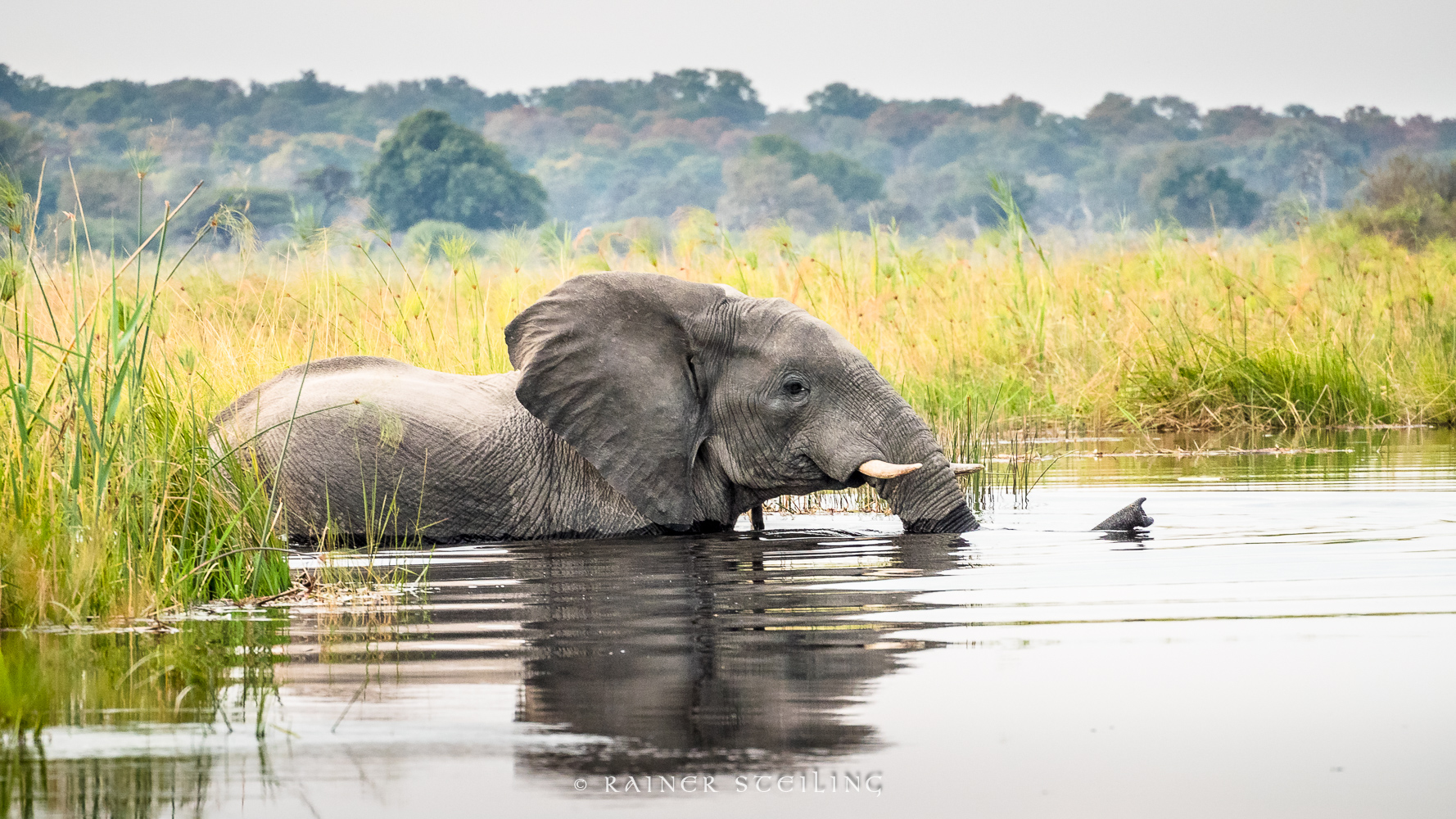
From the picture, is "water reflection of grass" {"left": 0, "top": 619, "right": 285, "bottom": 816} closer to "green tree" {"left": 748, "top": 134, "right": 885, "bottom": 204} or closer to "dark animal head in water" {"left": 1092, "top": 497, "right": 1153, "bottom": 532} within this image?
"dark animal head in water" {"left": 1092, "top": 497, "right": 1153, "bottom": 532}

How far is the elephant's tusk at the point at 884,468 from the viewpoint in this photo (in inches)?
275

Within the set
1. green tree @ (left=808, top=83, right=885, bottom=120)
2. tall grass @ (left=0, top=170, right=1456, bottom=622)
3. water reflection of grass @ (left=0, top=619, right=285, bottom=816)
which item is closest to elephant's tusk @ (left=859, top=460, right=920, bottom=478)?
tall grass @ (left=0, top=170, right=1456, bottom=622)

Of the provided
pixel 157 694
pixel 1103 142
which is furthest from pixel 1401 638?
pixel 1103 142

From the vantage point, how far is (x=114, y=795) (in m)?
3.01

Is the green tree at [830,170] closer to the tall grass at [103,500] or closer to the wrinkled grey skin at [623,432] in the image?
the wrinkled grey skin at [623,432]

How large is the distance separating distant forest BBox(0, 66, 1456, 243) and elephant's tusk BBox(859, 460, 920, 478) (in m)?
77.4

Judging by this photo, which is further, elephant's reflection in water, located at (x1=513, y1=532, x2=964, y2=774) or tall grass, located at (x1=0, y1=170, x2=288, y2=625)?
tall grass, located at (x1=0, y1=170, x2=288, y2=625)

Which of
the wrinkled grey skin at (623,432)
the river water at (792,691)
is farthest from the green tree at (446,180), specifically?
the river water at (792,691)

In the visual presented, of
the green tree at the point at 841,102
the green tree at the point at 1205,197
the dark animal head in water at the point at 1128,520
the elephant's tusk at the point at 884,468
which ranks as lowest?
the dark animal head in water at the point at 1128,520

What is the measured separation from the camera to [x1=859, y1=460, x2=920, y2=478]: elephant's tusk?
6996mm

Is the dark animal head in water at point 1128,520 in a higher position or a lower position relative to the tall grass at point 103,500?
lower

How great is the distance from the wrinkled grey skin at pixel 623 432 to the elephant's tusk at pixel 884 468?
13 cm

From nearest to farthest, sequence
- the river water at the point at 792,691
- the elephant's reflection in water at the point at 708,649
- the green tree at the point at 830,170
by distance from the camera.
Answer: the river water at the point at 792,691
the elephant's reflection in water at the point at 708,649
the green tree at the point at 830,170

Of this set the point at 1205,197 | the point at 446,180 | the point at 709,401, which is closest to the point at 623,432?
the point at 709,401
